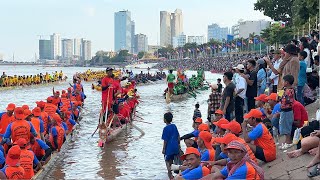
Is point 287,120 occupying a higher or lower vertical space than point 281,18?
lower


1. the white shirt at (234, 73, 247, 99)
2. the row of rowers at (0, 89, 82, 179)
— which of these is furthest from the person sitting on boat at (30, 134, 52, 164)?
the white shirt at (234, 73, 247, 99)

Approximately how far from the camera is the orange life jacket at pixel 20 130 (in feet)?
33.3

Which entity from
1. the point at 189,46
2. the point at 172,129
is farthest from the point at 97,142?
the point at 189,46

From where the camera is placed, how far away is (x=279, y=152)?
9.59 meters

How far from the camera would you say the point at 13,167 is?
7.91m

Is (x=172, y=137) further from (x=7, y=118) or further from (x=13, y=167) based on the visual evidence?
(x=7, y=118)

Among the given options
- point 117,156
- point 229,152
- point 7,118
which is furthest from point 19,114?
point 229,152

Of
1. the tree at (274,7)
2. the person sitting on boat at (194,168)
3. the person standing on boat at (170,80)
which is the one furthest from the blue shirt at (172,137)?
the tree at (274,7)

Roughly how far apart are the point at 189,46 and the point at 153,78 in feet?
375

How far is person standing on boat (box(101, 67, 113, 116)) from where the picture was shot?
53.2 feet

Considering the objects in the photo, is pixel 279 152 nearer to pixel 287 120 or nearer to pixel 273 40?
pixel 287 120

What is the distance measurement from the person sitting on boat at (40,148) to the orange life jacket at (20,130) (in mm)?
198

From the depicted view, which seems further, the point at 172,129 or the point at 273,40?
the point at 273,40

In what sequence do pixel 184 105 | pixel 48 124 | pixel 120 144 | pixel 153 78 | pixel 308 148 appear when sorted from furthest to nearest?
1. pixel 153 78
2. pixel 184 105
3. pixel 120 144
4. pixel 48 124
5. pixel 308 148
